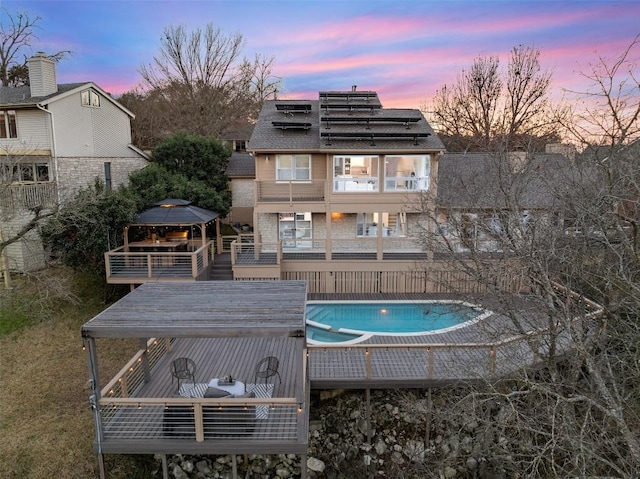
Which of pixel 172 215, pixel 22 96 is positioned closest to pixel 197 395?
pixel 172 215

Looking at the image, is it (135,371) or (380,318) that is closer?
(135,371)

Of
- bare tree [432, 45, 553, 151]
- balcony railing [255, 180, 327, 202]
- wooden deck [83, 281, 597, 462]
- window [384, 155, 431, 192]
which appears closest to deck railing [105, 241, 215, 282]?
balcony railing [255, 180, 327, 202]

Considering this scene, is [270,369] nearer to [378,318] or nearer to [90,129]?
[378,318]

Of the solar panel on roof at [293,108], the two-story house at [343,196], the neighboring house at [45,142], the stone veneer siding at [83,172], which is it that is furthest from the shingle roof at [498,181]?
the neighboring house at [45,142]

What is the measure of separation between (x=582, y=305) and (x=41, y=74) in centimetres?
2491

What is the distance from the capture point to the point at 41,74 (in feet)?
68.9

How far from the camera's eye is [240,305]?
9.81 m

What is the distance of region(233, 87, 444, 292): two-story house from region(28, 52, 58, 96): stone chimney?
10.8 meters

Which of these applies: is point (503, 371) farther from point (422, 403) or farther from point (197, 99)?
point (197, 99)

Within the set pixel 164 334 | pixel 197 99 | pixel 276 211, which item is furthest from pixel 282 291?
pixel 197 99

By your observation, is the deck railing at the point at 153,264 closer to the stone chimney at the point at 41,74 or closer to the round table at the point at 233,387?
the round table at the point at 233,387

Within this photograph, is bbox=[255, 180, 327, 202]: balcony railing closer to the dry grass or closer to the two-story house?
the two-story house

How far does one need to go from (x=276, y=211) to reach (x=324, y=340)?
720 centimetres

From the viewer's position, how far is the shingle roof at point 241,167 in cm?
2791
